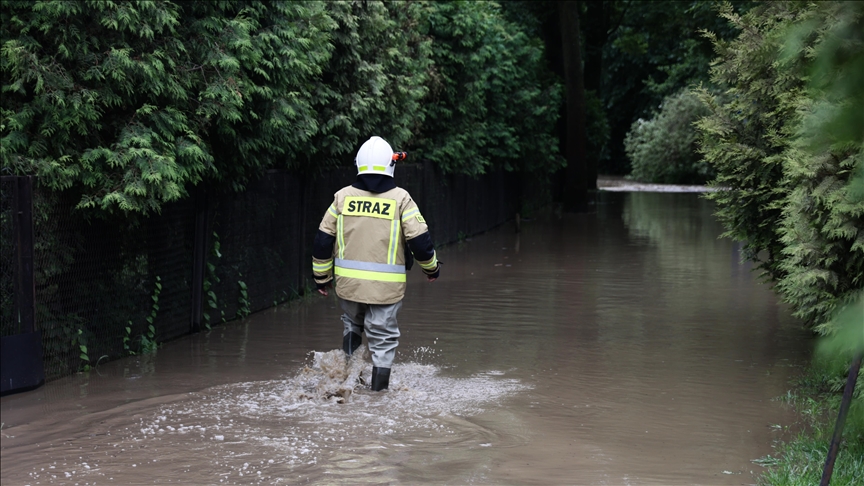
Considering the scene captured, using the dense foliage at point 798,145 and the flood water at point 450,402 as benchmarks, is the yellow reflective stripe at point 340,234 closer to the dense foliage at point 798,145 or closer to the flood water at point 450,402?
the flood water at point 450,402

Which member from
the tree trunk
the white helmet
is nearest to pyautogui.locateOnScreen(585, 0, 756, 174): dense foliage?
the tree trunk

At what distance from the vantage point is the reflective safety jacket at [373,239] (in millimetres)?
7680

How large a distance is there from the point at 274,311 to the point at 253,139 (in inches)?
111

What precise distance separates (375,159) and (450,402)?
1934mm

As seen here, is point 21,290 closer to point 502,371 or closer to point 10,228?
point 10,228

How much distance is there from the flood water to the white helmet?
1.53 m

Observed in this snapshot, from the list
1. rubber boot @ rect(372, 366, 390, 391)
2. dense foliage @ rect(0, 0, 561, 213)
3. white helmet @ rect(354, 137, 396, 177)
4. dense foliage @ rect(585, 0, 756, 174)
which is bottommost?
rubber boot @ rect(372, 366, 390, 391)

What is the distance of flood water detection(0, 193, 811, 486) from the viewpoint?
5.95 m

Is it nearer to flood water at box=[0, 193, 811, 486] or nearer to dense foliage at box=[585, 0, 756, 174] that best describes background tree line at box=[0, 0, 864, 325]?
flood water at box=[0, 193, 811, 486]

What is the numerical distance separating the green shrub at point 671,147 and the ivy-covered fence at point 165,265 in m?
43.9

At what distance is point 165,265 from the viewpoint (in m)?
9.96

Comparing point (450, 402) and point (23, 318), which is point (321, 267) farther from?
point (23, 318)

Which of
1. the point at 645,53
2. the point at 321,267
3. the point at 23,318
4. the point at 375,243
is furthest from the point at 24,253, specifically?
the point at 645,53

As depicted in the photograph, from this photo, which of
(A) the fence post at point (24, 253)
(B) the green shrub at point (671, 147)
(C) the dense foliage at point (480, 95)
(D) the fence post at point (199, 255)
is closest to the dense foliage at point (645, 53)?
(B) the green shrub at point (671, 147)
